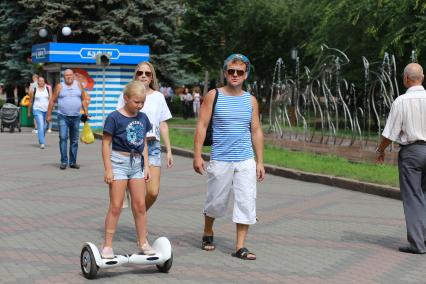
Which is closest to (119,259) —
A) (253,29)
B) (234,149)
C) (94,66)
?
(234,149)

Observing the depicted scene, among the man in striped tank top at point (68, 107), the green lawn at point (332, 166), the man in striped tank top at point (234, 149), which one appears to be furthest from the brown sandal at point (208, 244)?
the man in striped tank top at point (68, 107)

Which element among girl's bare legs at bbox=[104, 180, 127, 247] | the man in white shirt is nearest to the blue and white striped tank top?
girl's bare legs at bbox=[104, 180, 127, 247]

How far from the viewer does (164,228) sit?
8547mm

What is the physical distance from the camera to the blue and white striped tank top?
706cm

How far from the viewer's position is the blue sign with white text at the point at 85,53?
27688 mm

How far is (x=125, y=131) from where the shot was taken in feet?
21.3

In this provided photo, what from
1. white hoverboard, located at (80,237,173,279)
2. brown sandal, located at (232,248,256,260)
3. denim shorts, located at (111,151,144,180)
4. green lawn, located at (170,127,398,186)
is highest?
denim shorts, located at (111,151,144,180)

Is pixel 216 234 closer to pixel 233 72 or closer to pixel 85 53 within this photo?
pixel 233 72

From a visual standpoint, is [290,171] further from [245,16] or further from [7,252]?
[245,16]

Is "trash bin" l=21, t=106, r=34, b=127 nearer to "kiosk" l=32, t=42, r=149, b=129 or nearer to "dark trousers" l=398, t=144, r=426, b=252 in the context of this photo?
"kiosk" l=32, t=42, r=149, b=129

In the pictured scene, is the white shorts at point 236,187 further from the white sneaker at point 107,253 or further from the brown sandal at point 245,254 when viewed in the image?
the white sneaker at point 107,253

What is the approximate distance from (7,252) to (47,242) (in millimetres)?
563

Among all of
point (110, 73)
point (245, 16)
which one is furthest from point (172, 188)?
point (245, 16)

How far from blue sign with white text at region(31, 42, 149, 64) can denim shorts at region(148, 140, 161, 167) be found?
1959 cm
